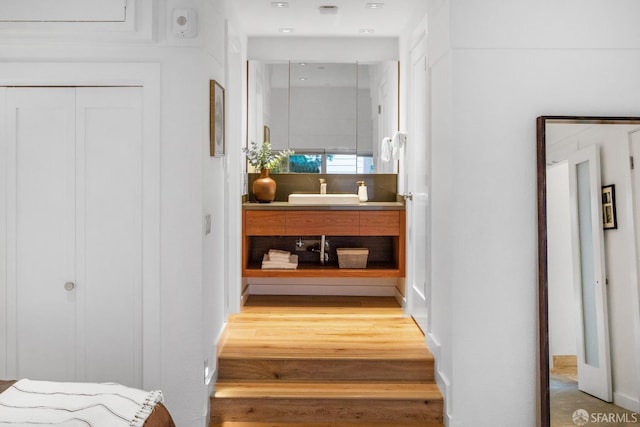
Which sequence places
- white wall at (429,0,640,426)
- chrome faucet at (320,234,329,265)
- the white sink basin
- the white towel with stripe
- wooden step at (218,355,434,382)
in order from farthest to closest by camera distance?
chrome faucet at (320,234,329,265), the white sink basin, wooden step at (218,355,434,382), white wall at (429,0,640,426), the white towel with stripe

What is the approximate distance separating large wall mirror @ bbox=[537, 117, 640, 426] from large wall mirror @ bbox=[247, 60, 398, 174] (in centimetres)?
217

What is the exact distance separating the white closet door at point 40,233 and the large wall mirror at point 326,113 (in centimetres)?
218

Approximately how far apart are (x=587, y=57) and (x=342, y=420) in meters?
2.45

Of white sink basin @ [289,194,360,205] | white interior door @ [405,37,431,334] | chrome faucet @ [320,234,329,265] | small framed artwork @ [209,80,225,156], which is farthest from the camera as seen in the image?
chrome faucet @ [320,234,329,265]

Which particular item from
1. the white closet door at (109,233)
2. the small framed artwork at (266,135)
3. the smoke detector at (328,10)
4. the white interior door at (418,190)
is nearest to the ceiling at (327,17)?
the smoke detector at (328,10)

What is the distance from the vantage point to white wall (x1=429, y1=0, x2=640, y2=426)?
2.82 m

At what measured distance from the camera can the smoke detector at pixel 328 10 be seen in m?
3.81

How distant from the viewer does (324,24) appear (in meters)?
4.27

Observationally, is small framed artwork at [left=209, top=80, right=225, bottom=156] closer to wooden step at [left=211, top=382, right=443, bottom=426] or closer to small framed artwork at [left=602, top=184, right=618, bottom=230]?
wooden step at [left=211, top=382, right=443, bottom=426]

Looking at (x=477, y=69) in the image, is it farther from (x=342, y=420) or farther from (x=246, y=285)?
(x=246, y=285)

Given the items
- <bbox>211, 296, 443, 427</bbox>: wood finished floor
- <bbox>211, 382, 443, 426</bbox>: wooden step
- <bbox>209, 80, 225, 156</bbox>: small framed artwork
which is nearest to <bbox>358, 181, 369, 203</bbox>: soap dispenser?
<bbox>211, 296, 443, 427</bbox>: wood finished floor

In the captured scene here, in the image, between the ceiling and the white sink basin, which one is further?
the white sink basin

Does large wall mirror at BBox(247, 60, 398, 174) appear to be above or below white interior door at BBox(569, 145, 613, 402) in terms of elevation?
above

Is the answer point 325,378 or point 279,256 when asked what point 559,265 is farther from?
point 279,256
